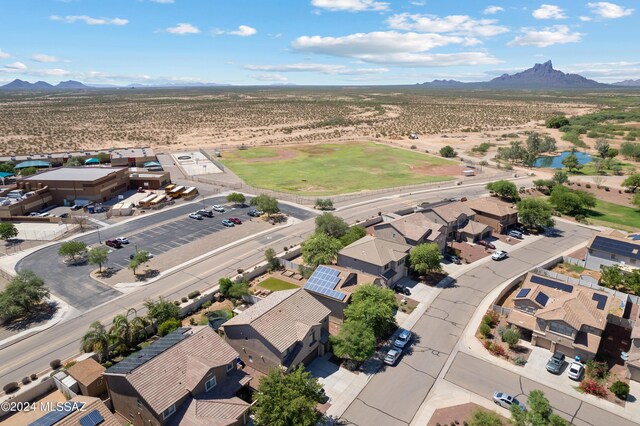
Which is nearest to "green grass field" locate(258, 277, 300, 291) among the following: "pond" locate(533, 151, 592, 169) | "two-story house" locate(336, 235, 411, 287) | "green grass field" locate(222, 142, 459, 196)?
"two-story house" locate(336, 235, 411, 287)

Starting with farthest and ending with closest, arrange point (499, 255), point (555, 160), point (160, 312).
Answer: point (555, 160), point (499, 255), point (160, 312)

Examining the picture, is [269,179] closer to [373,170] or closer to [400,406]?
[373,170]

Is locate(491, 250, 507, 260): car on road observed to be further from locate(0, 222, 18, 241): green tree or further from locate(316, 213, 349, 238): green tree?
locate(0, 222, 18, 241): green tree

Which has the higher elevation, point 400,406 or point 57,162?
point 57,162

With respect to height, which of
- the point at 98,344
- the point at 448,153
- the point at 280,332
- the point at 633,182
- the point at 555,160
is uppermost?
the point at 448,153

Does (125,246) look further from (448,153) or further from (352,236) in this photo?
(448,153)

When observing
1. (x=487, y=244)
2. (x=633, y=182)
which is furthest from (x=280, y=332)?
(x=633, y=182)

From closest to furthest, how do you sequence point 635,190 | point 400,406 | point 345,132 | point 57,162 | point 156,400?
point 156,400 < point 400,406 < point 635,190 < point 57,162 < point 345,132

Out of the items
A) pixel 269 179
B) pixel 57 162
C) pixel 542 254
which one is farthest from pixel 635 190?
pixel 57 162
